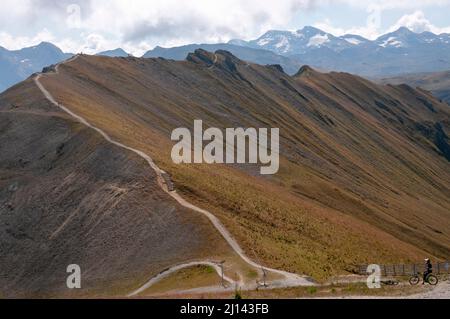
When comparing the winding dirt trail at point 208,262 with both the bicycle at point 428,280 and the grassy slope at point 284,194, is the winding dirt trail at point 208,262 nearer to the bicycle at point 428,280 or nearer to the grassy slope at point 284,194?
the grassy slope at point 284,194

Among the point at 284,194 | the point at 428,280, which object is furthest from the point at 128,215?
the point at 284,194

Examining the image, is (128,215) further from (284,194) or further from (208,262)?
(284,194)

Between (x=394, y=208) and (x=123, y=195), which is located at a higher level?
(x=394, y=208)

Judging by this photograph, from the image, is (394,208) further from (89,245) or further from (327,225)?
(89,245)

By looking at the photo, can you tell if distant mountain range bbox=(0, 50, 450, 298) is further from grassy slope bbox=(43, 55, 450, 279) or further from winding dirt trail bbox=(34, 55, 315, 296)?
winding dirt trail bbox=(34, 55, 315, 296)

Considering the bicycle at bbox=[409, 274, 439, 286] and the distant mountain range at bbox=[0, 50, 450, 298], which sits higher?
the distant mountain range at bbox=[0, 50, 450, 298]

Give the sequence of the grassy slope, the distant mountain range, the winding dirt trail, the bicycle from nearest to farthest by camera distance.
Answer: the bicycle
the winding dirt trail
the distant mountain range
the grassy slope

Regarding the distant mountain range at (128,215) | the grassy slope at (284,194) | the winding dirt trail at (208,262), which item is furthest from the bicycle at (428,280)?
the distant mountain range at (128,215)

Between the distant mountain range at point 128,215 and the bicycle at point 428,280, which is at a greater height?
the distant mountain range at point 128,215

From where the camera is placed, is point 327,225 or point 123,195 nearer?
point 123,195

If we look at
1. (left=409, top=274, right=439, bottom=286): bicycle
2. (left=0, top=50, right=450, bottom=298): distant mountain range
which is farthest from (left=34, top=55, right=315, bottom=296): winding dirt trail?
(left=409, top=274, right=439, bottom=286): bicycle

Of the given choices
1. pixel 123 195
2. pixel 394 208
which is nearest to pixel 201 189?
pixel 123 195
